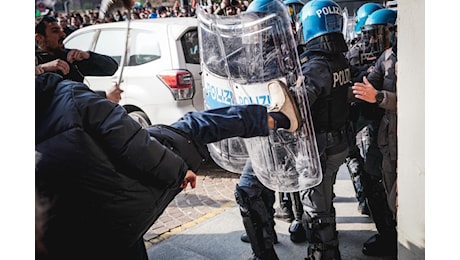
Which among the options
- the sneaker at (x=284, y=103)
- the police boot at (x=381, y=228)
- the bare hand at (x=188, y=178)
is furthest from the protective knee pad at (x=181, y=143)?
the police boot at (x=381, y=228)

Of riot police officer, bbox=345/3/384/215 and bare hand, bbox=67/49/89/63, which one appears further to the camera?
riot police officer, bbox=345/3/384/215

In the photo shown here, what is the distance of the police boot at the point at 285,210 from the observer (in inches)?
154

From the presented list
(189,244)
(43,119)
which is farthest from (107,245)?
(189,244)

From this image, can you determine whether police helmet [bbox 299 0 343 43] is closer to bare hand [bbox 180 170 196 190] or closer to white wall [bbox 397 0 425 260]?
white wall [bbox 397 0 425 260]

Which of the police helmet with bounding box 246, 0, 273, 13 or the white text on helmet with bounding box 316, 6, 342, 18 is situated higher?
the police helmet with bounding box 246, 0, 273, 13

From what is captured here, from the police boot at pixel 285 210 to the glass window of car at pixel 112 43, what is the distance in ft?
9.30

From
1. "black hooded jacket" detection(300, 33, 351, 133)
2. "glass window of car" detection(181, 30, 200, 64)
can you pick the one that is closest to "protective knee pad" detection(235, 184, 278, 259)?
"black hooded jacket" detection(300, 33, 351, 133)

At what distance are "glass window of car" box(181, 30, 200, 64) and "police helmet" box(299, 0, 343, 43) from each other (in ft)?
8.29

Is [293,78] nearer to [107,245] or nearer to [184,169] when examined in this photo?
[184,169]

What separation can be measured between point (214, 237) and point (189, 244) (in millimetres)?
215

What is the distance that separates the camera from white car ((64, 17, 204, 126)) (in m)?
5.11

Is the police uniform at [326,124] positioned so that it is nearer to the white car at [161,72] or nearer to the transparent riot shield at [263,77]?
the transparent riot shield at [263,77]

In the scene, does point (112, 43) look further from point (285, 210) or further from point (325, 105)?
point (325, 105)

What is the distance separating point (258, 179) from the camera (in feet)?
9.84
